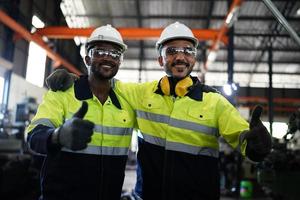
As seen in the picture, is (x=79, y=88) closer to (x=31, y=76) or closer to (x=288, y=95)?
(x=31, y=76)

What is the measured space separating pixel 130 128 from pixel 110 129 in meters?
0.18

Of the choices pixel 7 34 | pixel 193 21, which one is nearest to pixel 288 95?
pixel 193 21

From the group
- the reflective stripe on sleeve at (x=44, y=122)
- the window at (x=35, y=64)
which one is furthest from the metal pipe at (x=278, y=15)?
the window at (x=35, y=64)

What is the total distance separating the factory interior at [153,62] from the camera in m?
5.59

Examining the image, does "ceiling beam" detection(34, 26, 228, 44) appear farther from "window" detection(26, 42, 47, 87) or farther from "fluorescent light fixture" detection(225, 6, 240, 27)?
"window" detection(26, 42, 47, 87)

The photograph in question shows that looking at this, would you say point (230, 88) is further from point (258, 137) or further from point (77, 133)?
point (77, 133)

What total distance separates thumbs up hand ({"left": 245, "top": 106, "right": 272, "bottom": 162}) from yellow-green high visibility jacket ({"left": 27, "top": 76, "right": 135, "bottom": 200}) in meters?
0.85

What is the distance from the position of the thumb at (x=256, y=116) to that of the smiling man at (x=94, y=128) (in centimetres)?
85

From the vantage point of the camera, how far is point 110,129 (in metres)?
2.10

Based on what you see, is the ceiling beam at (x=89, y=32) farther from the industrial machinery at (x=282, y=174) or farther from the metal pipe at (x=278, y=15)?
the metal pipe at (x=278, y=15)

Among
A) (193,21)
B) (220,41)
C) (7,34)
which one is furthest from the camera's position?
(193,21)

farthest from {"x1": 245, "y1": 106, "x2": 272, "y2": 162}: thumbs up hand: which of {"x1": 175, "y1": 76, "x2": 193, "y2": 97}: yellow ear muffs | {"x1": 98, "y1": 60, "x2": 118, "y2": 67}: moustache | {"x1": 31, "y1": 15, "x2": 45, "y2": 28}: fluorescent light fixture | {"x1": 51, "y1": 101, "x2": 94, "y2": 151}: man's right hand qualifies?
{"x1": 31, "y1": 15, "x2": 45, "y2": 28}: fluorescent light fixture

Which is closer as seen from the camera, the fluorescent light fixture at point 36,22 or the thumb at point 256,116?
the thumb at point 256,116

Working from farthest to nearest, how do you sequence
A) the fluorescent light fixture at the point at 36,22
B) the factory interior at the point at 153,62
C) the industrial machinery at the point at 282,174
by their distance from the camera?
1. the fluorescent light fixture at the point at 36,22
2. the factory interior at the point at 153,62
3. the industrial machinery at the point at 282,174
